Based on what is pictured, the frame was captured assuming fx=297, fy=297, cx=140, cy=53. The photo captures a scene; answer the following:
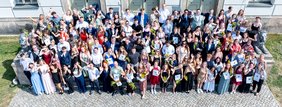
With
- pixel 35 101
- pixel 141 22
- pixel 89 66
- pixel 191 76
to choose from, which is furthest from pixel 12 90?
pixel 191 76

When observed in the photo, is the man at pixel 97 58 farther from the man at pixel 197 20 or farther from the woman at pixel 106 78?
the man at pixel 197 20

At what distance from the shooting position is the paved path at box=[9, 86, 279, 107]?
36.7 ft

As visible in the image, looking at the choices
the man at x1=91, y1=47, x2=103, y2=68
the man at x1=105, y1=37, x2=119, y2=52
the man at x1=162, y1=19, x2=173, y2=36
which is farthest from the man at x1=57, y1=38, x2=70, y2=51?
the man at x1=162, y1=19, x2=173, y2=36

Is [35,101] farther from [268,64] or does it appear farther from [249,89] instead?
[268,64]

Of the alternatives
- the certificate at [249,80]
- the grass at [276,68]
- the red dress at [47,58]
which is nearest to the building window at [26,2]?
the red dress at [47,58]

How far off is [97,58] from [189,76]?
3.50m

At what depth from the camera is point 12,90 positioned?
12.0 meters

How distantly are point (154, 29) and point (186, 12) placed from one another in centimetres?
167

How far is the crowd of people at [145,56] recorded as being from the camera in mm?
10906

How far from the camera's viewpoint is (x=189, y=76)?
11047 mm

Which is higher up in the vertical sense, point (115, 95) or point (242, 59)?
point (242, 59)

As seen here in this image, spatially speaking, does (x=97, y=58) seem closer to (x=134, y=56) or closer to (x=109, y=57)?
(x=109, y=57)

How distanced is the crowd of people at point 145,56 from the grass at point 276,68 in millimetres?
950

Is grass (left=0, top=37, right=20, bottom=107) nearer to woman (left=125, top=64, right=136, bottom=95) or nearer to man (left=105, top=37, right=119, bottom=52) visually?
man (left=105, top=37, right=119, bottom=52)
